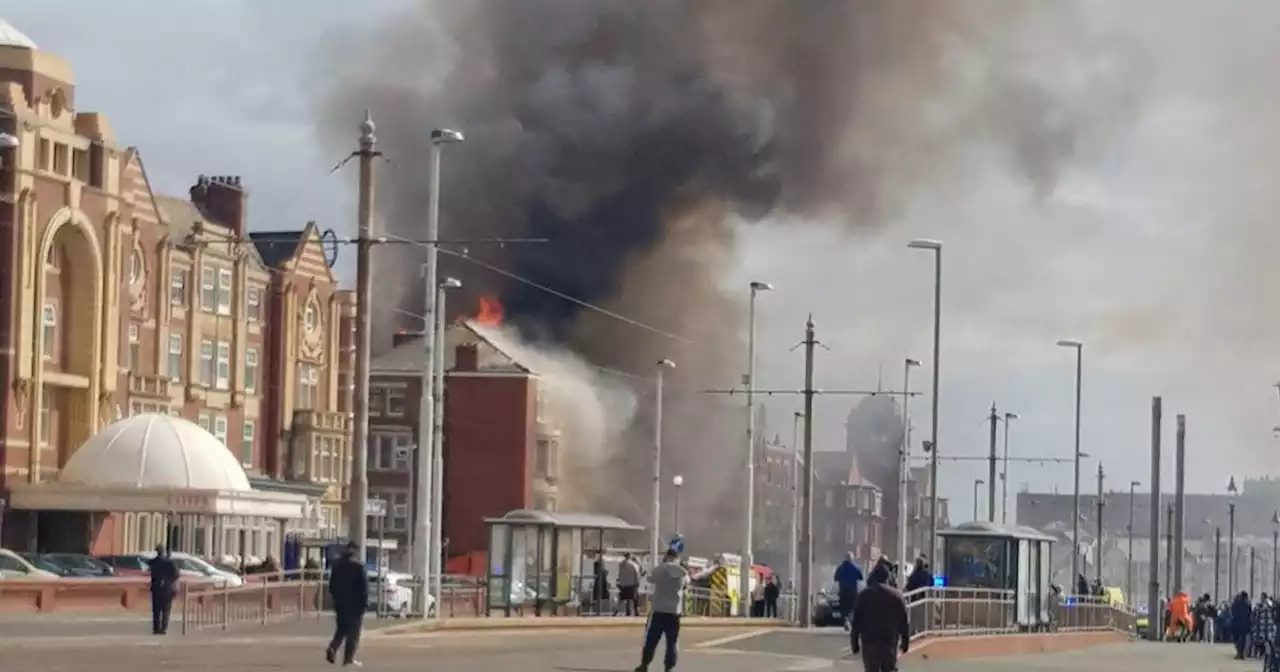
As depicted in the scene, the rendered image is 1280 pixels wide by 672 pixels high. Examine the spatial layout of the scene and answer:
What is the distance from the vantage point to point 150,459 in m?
80.9

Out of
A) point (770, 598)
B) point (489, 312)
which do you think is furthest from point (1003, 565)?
point (489, 312)

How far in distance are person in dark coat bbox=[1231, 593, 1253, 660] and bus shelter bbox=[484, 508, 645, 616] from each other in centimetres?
1614

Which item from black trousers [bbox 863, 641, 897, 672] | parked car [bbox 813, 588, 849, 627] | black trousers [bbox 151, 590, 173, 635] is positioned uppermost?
black trousers [bbox 863, 641, 897, 672]

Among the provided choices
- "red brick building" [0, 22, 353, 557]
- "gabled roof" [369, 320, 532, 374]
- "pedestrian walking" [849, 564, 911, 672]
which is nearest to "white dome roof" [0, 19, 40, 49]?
"red brick building" [0, 22, 353, 557]

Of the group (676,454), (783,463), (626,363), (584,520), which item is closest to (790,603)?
(584,520)

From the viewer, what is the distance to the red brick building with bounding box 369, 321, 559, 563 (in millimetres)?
113875

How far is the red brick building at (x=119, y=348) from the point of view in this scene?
79562mm

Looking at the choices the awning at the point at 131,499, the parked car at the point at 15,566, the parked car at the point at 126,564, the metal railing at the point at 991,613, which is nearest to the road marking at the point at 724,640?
the metal railing at the point at 991,613

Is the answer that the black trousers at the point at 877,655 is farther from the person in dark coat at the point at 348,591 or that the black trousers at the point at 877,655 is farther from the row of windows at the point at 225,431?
the row of windows at the point at 225,431

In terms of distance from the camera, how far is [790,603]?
260 feet

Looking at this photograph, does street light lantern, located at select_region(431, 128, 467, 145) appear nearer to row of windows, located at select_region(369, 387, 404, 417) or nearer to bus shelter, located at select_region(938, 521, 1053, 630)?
bus shelter, located at select_region(938, 521, 1053, 630)

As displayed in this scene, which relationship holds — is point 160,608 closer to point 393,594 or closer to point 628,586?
point 628,586

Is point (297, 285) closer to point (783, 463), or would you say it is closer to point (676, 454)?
point (676, 454)

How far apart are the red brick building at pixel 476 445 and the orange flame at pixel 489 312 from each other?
1.81 metres
